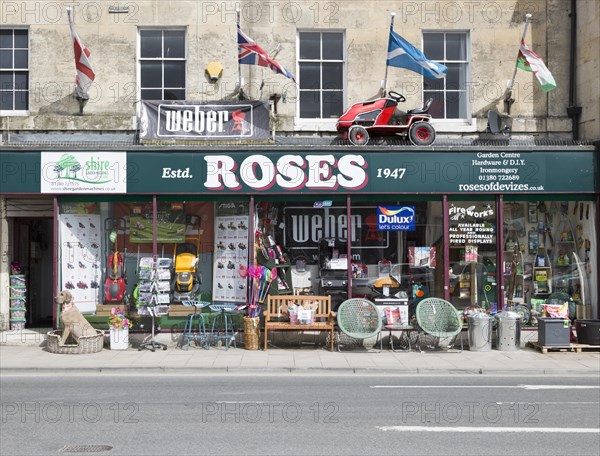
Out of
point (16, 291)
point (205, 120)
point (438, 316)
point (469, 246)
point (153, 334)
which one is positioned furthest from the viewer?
point (16, 291)

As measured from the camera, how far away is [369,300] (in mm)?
16891

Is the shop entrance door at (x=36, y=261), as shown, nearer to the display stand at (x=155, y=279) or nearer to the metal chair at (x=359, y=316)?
the display stand at (x=155, y=279)

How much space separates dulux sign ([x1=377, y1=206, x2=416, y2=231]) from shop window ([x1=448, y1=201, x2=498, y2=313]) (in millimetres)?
942

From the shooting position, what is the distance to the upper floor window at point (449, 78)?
18203mm

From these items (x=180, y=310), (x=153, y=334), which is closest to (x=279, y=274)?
(x=180, y=310)

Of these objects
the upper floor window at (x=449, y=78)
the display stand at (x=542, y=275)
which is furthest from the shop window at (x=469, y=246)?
the upper floor window at (x=449, y=78)

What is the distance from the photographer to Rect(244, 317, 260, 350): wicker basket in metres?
15.8

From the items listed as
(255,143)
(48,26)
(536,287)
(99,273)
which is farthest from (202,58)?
(536,287)

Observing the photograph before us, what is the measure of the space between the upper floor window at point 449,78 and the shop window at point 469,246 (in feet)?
8.15

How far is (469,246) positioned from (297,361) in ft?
17.9

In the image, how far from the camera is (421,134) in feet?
56.3

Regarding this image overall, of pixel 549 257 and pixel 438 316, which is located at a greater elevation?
pixel 549 257
